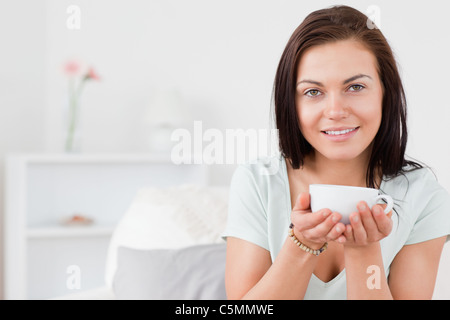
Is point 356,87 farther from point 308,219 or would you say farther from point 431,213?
point 431,213

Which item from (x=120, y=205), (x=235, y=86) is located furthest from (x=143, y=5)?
(x=120, y=205)

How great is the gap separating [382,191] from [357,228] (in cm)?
21

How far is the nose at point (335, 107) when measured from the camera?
64 centimetres

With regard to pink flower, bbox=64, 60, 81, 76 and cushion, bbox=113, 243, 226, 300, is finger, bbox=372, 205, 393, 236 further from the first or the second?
pink flower, bbox=64, 60, 81, 76

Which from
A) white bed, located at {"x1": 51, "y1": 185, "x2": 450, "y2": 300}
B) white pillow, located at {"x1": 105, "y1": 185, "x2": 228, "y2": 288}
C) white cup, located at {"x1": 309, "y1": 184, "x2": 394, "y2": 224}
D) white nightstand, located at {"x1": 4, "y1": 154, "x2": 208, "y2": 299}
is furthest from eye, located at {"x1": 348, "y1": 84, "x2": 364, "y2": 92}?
white nightstand, located at {"x1": 4, "y1": 154, "x2": 208, "y2": 299}

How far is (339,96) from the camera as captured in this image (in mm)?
643

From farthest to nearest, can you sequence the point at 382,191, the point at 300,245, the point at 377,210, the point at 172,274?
1. the point at 172,274
2. the point at 382,191
3. the point at 300,245
4. the point at 377,210

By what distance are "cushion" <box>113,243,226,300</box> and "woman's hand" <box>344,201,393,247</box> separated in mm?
506

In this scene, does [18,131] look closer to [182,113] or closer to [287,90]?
[182,113]

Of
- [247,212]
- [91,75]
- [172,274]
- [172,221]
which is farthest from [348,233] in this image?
[91,75]

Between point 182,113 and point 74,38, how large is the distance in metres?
0.55

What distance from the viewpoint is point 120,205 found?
2.22m

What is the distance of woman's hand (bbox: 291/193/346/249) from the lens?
60cm

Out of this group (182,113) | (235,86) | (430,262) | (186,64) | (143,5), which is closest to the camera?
(430,262)
